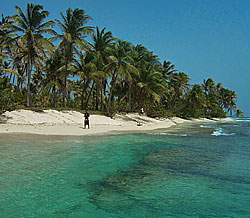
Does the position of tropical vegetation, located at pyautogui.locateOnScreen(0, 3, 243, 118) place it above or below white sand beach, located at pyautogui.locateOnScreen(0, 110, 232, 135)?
above

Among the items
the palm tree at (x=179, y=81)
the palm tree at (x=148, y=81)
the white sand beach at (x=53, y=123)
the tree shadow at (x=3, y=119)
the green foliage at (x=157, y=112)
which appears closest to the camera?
the white sand beach at (x=53, y=123)

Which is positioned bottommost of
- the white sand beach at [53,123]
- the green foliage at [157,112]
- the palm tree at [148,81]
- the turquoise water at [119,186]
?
the turquoise water at [119,186]

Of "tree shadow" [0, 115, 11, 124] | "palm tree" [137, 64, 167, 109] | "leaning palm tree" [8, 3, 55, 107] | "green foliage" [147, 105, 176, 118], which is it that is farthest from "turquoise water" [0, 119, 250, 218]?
"green foliage" [147, 105, 176, 118]

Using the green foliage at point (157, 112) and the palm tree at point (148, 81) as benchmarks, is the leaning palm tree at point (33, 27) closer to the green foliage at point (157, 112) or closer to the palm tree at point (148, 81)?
the palm tree at point (148, 81)

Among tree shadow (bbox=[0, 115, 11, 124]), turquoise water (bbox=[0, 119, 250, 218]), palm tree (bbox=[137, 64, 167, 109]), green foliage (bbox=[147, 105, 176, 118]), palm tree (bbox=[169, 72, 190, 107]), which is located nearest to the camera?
turquoise water (bbox=[0, 119, 250, 218])

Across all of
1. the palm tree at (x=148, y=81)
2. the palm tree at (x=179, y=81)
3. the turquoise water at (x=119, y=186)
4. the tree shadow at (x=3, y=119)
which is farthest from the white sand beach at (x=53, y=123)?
the palm tree at (x=179, y=81)

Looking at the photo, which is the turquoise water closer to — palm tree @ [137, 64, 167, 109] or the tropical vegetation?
the tropical vegetation

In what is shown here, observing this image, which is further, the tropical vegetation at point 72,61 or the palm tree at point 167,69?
the palm tree at point 167,69

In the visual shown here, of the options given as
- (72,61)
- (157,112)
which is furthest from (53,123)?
(157,112)

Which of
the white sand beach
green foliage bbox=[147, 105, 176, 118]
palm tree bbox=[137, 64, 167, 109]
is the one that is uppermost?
palm tree bbox=[137, 64, 167, 109]

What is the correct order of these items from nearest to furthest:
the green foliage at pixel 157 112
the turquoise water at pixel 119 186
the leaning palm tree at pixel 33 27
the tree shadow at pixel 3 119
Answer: the turquoise water at pixel 119 186
the tree shadow at pixel 3 119
the leaning palm tree at pixel 33 27
the green foliage at pixel 157 112

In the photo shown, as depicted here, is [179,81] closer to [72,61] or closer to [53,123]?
[72,61]

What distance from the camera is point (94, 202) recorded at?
3.90 metres

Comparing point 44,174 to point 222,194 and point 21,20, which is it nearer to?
point 222,194
